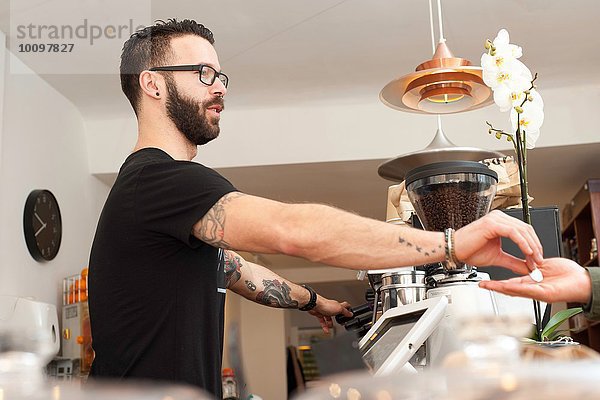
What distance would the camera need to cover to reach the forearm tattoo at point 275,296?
192 cm

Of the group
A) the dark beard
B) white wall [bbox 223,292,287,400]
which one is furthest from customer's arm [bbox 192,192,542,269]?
white wall [bbox 223,292,287,400]

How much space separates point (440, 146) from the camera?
3195 millimetres

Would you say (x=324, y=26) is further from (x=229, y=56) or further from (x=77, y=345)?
(x=77, y=345)

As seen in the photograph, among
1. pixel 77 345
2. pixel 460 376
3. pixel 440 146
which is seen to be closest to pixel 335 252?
pixel 460 376

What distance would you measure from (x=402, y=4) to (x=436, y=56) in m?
1.30

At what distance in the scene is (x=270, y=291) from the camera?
1937mm

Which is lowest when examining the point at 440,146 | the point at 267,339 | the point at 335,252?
the point at 267,339

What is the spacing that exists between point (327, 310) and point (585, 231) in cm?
526

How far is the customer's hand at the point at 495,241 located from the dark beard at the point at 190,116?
0.69m

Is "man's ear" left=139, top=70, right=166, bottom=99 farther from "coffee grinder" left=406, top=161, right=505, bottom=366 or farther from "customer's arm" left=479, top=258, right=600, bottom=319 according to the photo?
"customer's arm" left=479, top=258, right=600, bottom=319

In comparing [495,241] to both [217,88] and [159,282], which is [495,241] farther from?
[217,88]

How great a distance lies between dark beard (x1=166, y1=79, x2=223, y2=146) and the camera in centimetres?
167

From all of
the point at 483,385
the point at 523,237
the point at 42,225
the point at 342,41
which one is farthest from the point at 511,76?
the point at 42,225

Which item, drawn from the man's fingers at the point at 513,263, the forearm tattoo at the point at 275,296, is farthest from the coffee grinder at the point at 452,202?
the forearm tattoo at the point at 275,296
